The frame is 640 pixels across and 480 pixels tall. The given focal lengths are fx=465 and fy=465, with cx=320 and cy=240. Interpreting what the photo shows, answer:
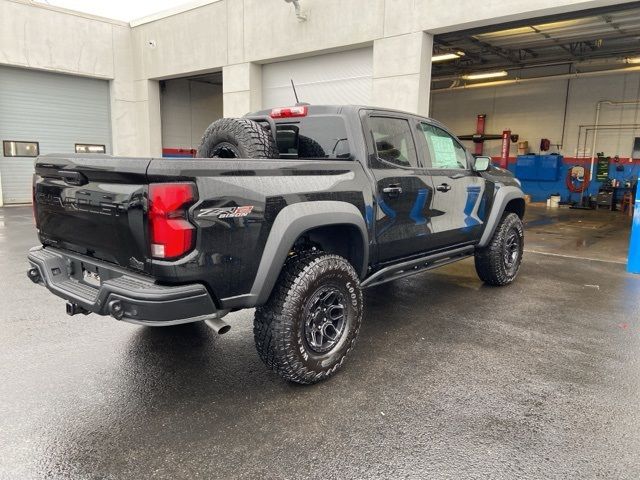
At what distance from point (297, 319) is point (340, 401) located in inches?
22.9

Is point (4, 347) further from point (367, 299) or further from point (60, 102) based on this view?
point (60, 102)

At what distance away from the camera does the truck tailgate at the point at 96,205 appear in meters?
2.40

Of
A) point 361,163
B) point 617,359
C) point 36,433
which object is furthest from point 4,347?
point 617,359

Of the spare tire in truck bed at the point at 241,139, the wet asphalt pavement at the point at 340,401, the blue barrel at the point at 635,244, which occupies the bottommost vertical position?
the wet asphalt pavement at the point at 340,401

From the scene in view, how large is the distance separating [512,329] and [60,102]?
15.2 metres

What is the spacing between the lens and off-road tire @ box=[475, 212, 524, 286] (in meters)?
5.32

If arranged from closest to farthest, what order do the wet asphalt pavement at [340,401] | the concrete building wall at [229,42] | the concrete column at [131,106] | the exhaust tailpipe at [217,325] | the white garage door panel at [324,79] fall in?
the wet asphalt pavement at [340,401]
the exhaust tailpipe at [217,325]
the concrete building wall at [229,42]
the white garage door panel at [324,79]
the concrete column at [131,106]

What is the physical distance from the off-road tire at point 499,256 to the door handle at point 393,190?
6.66 feet

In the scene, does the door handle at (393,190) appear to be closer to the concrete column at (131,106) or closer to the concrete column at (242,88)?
the concrete column at (242,88)

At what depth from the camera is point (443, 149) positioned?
182 inches

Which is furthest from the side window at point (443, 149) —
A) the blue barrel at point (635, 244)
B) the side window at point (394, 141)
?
the blue barrel at point (635, 244)

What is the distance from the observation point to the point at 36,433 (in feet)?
8.17

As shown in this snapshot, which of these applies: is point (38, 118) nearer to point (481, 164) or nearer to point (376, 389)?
point (481, 164)

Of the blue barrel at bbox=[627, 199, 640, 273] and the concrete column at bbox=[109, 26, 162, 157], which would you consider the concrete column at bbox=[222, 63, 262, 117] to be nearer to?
the concrete column at bbox=[109, 26, 162, 157]
